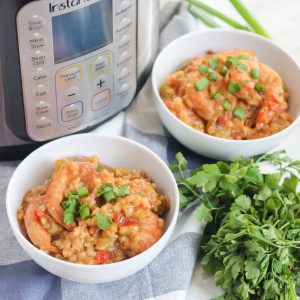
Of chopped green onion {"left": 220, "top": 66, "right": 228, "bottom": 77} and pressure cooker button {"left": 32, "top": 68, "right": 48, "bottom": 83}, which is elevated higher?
pressure cooker button {"left": 32, "top": 68, "right": 48, "bottom": 83}

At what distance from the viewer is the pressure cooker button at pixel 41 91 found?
1.19 meters

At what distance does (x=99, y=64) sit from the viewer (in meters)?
1.24

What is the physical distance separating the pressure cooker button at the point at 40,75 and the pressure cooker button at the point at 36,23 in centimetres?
8

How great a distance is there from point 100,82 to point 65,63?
4.4 inches

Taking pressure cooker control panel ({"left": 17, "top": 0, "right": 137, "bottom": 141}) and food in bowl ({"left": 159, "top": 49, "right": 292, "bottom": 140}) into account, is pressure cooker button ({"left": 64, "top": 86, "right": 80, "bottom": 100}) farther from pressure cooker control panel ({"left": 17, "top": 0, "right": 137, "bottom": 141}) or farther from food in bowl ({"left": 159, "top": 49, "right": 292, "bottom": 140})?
food in bowl ({"left": 159, "top": 49, "right": 292, "bottom": 140})

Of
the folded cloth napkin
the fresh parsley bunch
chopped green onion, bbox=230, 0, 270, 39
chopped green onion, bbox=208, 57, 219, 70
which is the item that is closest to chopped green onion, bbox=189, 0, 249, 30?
chopped green onion, bbox=230, 0, 270, 39

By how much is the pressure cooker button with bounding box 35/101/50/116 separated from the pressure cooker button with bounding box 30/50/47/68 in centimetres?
8

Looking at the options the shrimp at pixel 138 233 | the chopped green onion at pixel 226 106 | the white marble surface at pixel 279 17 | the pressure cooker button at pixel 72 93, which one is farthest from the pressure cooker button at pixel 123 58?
the white marble surface at pixel 279 17

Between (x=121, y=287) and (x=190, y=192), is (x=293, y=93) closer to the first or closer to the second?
(x=190, y=192)

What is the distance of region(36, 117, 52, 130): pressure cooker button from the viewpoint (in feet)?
4.09

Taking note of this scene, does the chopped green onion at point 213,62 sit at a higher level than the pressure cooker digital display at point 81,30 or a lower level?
lower

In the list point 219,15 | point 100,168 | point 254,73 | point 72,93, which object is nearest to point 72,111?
point 72,93

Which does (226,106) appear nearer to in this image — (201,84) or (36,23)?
(201,84)

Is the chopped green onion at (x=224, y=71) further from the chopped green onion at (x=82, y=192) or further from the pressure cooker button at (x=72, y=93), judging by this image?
the chopped green onion at (x=82, y=192)
